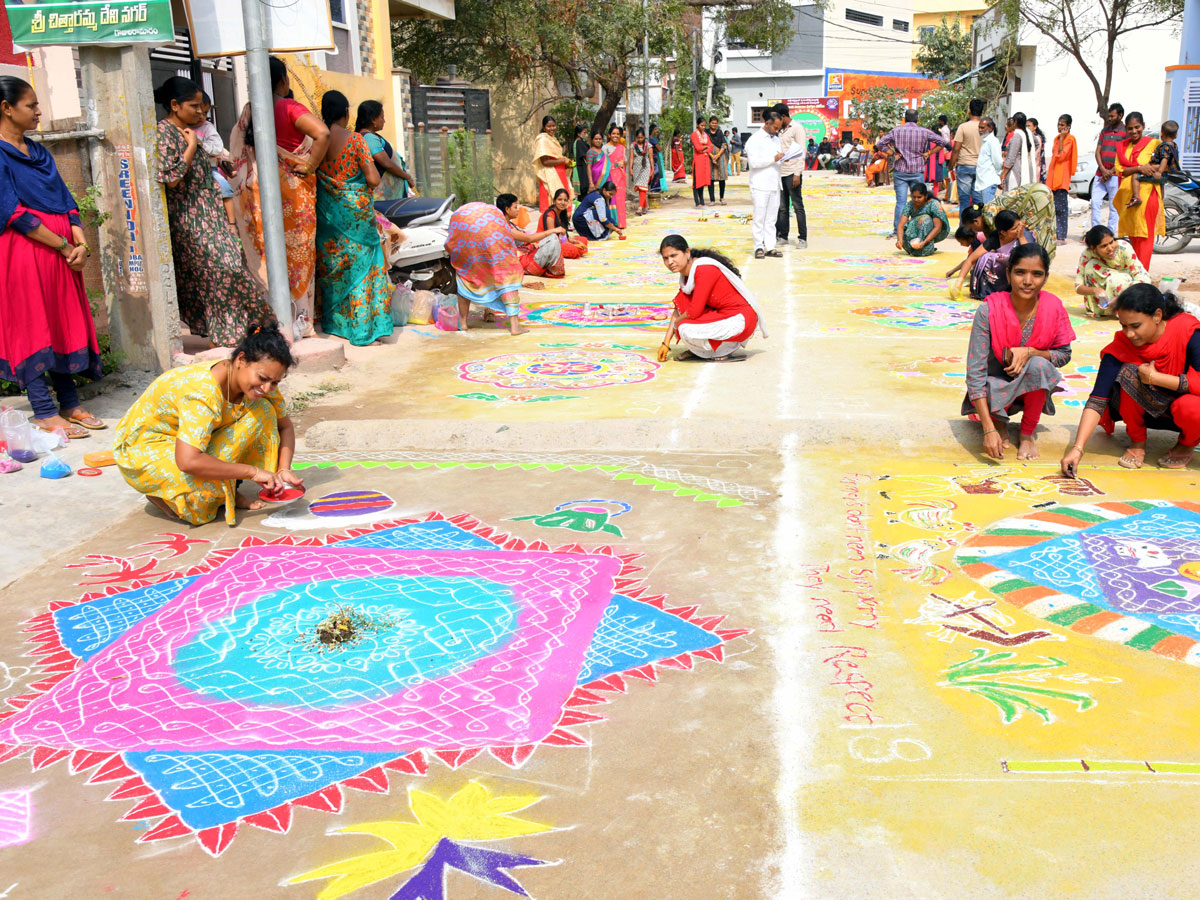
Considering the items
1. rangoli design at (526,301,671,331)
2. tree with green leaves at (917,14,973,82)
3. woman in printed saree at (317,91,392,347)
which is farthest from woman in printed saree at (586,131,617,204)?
tree with green leaves at (917,14,973,82)

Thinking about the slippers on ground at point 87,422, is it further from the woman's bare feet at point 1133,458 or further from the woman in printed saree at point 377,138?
the woman's bare feet at point 1133,458

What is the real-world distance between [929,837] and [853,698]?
0.58 m

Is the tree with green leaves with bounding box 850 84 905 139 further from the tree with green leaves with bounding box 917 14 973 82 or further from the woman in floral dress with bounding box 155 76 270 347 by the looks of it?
the woman in floral dress with bounding box 155 76 270 347

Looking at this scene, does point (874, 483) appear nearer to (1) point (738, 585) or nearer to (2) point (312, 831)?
(1) point (738, 585)

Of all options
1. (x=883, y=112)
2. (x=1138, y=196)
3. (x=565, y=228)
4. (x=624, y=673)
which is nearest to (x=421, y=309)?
(x=565, y=228)

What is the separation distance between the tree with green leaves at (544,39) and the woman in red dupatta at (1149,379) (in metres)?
13.9

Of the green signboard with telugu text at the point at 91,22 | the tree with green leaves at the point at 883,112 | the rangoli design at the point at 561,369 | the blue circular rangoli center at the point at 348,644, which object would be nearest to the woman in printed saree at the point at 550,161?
the rangoli design at the point at 561,369

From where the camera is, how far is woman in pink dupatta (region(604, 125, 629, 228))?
14.6 m

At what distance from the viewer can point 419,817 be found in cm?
230

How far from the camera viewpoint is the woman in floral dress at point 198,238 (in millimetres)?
6004

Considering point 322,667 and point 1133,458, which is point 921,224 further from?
point 322,667

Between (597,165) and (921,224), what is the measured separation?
4.85 metres

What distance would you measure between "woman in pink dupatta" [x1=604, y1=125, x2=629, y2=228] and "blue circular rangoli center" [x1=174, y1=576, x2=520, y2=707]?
468 inches

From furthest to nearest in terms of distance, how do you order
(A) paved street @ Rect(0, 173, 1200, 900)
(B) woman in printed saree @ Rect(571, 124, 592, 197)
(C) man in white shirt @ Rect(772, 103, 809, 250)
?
(B) woman in printed saree @ Rect(571, 124, 592, 197) < (C) man in white shirt @ Rect(772, 103, 809, 250) < (A) paved street @ Rect(0, 173, 1200, 900)
